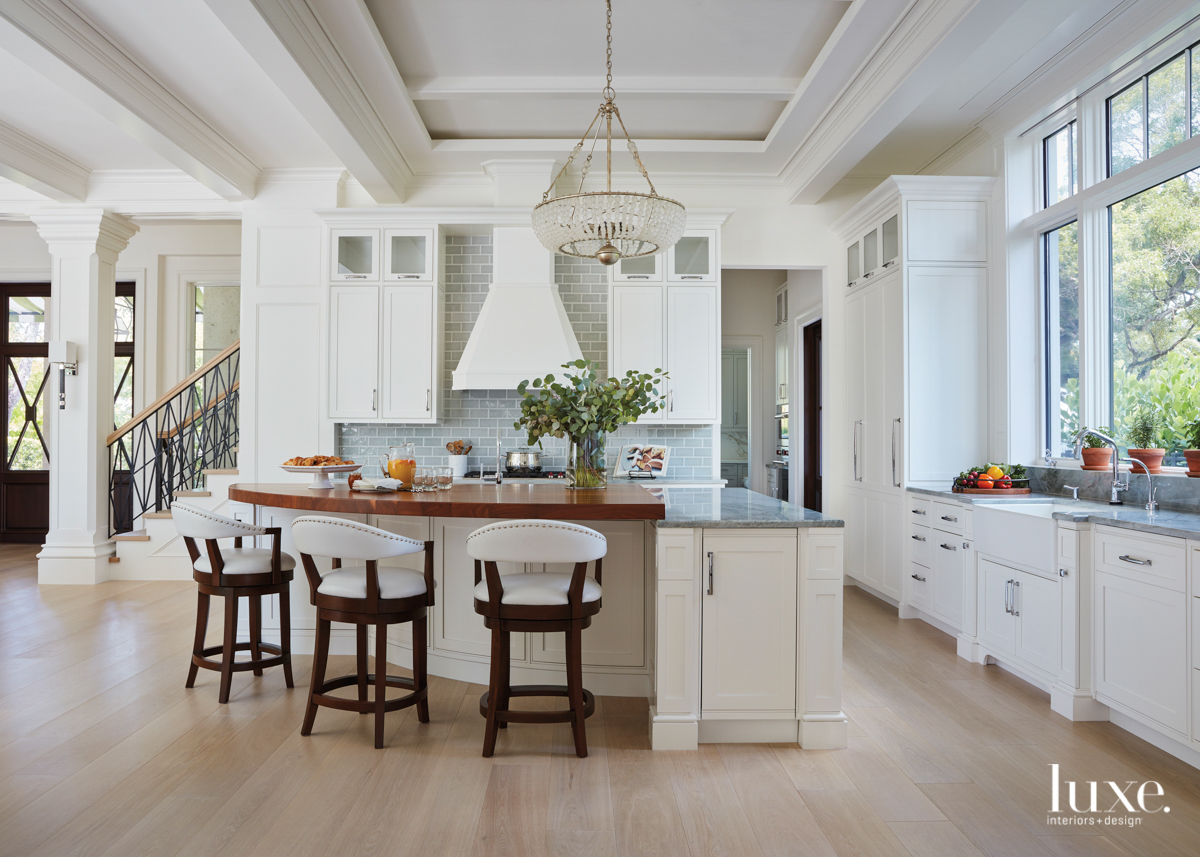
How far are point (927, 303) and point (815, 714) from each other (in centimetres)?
303

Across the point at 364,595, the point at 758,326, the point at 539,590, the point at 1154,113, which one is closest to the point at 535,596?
the point at 539,590

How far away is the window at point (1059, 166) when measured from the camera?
4287mm

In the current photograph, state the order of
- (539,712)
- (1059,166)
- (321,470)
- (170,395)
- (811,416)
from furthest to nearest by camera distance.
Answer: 1. (811,416)
2. (170,395)
3. (1059,166)
4. (321,470)
5. (539,712)

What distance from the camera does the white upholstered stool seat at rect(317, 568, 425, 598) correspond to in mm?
2768

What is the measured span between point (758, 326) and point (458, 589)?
19.0 ft

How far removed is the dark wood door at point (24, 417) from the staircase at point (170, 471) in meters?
0.90

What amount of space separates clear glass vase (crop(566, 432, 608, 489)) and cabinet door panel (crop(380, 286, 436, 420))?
229 cm

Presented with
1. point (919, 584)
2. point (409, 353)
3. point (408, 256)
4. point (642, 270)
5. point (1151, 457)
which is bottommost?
point (919, 584)

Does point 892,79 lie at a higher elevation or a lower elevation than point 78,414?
higher

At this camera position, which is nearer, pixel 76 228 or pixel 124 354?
pixel 76 228

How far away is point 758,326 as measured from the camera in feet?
27.1

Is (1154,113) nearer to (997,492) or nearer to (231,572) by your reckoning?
(997,492)

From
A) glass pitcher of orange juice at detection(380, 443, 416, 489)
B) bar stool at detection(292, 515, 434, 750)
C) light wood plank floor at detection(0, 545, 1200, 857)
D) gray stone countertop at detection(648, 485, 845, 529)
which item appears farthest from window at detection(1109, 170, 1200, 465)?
glass pitcher of orange juice at detection(380, 443, 416, 489)

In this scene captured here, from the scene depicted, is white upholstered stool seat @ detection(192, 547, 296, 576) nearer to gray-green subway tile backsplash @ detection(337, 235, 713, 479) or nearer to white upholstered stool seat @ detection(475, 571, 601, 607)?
white upholstered stool seat @ detection(475, 571, 601, 607)
